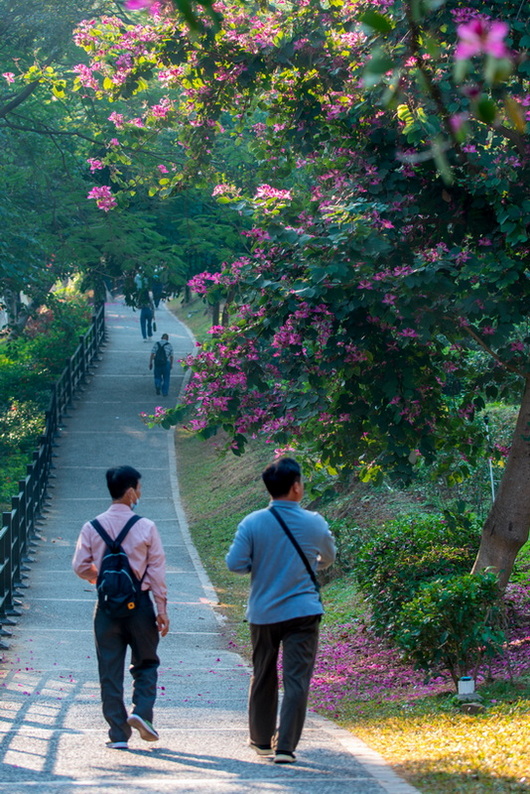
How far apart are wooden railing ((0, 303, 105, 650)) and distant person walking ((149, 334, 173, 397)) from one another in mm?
2029

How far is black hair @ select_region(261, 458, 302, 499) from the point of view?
5.30 meters

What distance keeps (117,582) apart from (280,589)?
3.00ft

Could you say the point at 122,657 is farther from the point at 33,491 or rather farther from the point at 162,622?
the point at 33,491

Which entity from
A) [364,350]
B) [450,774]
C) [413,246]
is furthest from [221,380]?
[450,774]

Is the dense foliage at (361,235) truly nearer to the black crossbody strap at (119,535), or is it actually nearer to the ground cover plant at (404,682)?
the ground cover plant at (404,682)

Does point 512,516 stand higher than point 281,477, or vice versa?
point 281,477

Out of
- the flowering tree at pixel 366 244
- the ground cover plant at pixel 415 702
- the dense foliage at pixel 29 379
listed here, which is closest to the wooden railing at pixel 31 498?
the dense foliage at pixel 29 379

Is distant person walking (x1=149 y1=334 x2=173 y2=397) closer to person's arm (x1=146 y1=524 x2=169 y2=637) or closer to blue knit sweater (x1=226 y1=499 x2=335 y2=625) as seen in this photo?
person's arm (x1=146 y1=524 x2=169 y2=637)

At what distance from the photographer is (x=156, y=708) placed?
23.1 feet

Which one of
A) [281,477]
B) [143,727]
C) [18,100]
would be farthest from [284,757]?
[18,100]

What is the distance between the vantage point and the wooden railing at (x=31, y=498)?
36.4ft

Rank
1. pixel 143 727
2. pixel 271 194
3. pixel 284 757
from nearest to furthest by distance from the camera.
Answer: pixel 284 757, pixel 143 727, pixel 271 194

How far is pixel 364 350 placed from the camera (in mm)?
7820

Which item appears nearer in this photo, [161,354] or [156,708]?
[156,708]
